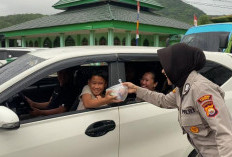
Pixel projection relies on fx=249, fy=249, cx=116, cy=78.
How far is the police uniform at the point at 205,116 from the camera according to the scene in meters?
1.47

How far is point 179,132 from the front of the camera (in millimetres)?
2641

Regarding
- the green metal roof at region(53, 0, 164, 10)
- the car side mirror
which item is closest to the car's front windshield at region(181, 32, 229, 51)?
the car side mirror

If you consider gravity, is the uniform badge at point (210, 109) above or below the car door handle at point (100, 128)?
above

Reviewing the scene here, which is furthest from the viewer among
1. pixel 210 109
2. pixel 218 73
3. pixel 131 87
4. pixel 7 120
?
pixel 218 73

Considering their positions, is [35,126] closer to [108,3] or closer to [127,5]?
[108,3]

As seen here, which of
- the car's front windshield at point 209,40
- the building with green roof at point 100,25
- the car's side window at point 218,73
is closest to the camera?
the car's side window at point 218,73

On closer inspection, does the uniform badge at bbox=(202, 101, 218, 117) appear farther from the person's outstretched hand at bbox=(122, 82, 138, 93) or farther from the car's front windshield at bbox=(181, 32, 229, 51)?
the car's front windshield at bbox=(181, 32, 229, 51)

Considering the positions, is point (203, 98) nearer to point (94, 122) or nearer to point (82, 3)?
point (94, 122)

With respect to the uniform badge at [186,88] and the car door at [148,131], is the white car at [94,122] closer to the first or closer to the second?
the car door at [148,131]

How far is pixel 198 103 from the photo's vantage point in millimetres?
1563

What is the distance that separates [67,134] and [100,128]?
28 centimetres

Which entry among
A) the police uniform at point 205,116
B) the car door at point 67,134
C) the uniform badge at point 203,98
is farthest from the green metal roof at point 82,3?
the uniform badge at point 203,98

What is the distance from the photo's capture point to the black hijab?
1.64 m

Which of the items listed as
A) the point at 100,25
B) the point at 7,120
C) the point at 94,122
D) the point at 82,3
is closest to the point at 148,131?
the point at 94,122
